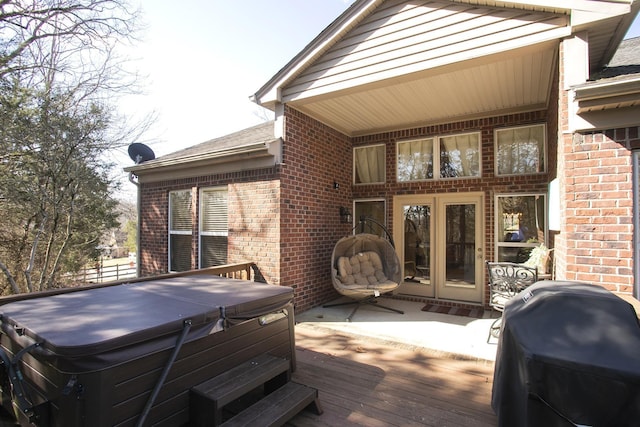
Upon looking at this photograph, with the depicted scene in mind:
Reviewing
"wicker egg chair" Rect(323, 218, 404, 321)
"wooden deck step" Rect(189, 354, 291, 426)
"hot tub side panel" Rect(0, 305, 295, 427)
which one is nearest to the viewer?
"hot tub side panel" Rect(0, 305, 295, 427)

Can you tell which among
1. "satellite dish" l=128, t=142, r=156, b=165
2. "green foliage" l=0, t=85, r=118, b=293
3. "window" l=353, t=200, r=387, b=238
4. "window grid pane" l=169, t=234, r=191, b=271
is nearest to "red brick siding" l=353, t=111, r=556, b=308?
"window" l=353, t=200, r=387, b=238

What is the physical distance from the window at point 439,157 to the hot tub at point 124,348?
421 cm

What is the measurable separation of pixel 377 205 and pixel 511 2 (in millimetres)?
3925

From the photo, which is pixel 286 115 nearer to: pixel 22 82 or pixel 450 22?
pixel 450 22

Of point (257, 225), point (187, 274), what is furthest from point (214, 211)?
point (187, 274)

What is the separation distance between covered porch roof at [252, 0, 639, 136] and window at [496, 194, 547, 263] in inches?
59.1

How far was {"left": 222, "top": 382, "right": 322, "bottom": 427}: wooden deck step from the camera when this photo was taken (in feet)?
7.01

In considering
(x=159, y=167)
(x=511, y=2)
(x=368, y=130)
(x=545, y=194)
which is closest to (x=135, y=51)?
(x=159, y=167)

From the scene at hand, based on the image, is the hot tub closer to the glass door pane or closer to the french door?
the french door

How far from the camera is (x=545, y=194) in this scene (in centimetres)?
505

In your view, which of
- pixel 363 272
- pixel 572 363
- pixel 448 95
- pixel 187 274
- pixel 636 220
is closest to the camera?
pixel 572 363

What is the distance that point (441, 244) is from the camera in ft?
19.6

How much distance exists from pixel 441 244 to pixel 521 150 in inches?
81.9

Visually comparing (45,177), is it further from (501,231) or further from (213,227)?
(501,231)
